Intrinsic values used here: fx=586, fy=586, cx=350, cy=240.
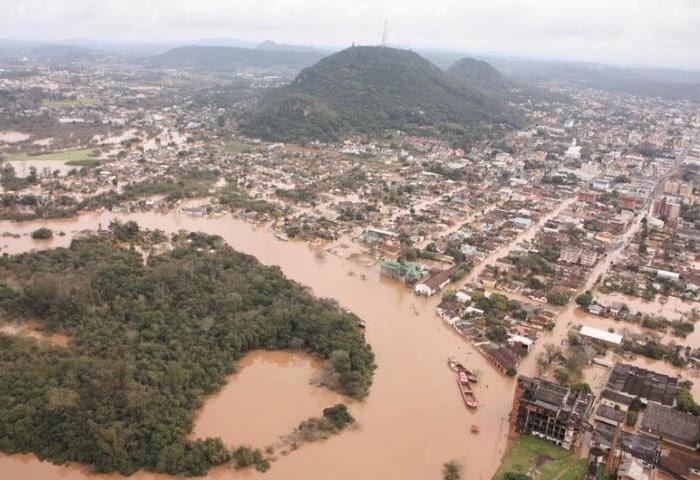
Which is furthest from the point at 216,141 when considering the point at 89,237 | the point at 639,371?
the point at 639,371

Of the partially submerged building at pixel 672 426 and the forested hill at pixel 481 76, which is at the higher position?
the forested hill at pixel 481 76

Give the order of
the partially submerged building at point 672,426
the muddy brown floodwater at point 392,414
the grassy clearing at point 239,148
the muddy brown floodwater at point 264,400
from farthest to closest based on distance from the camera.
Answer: the grassy clearing at point 239,148 < the muddy brown floodwater at point 264,400 < the partially submerged building at point 672,426 < the muddy brown floodwater at point 392,414

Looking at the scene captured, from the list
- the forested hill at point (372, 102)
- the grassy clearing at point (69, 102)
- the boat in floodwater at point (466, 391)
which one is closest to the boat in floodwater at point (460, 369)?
the boat in floodwater at point (466, 391)

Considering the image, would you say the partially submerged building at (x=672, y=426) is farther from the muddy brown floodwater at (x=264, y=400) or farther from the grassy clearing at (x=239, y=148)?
the grassy clearing at (x=239, y=148)

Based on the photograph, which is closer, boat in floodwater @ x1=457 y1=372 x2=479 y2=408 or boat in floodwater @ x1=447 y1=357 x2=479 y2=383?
boat in floodwater @ x1=457 y1=372 x2=479 y2=408

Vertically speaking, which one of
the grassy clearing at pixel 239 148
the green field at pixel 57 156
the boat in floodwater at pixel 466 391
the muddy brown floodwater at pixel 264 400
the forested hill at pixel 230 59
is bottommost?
the muddy brown floodwater at pixel 264 400

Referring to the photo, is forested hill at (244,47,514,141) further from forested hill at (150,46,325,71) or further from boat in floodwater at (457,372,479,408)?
forested hill at (150,46,325,71)

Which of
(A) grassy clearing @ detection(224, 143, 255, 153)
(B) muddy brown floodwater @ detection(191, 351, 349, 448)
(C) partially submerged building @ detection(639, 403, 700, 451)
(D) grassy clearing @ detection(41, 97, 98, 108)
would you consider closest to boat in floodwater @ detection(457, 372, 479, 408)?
(B) muddy brown floodwater @ detection(191, 351, 349, 448)
